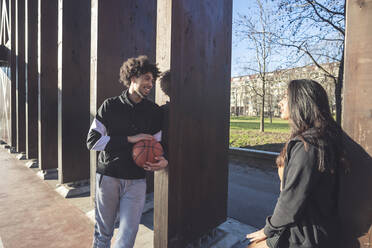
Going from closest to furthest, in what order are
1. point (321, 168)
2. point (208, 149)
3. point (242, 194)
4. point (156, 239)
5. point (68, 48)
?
point (321, 168)
point (156, 239)
point (208, 149)
point (68, 48)
point (242, 194)

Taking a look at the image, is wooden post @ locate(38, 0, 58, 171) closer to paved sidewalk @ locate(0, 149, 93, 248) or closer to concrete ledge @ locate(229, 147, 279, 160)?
paved sidewalk @ locate(0, 149, 93, 248)

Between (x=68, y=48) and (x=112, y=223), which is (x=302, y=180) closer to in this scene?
(x=112, y=223)

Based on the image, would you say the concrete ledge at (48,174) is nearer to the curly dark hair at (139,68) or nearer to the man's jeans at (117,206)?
the man's jeans at (117,206)

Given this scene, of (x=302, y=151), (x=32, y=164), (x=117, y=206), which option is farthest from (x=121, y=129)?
(x=32, y=164)

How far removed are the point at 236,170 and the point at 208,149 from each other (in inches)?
190

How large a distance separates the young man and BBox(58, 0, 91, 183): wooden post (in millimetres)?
2980

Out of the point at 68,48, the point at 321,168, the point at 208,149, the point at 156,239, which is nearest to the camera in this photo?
the point at 321,168

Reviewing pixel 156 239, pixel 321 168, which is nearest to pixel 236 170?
pixel 156 239

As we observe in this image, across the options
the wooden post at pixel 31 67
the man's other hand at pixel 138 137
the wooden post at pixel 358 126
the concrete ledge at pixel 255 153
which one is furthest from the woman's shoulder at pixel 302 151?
the wooden post at pixel 31 67

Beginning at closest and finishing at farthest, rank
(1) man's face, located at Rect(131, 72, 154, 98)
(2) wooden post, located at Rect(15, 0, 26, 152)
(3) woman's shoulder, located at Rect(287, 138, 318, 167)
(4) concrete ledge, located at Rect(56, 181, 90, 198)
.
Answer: (3) woman's shoulder, located at Rect(287, 138, 318, 167) < (1) man's face, located at Rect(131, 72, 154, 98) < (4) concrete ledge, located at Rect(56, 181, 90, 198) < (2) wooden post, located at Rect(15, 0, 26, 152)

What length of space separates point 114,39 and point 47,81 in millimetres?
3204

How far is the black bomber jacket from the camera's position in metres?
2.18

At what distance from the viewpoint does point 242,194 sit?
5.11 meters

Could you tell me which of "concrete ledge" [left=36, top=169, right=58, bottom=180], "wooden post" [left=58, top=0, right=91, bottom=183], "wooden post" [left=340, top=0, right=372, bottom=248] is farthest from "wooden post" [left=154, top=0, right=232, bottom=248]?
"concrete ledge" [left=36, top=169, right=58, bottom=180]
